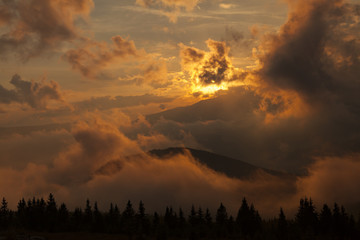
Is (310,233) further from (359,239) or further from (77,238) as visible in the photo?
(77,238)

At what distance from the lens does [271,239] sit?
196 m

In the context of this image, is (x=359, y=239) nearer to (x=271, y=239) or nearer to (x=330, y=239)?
(x=330, y=239)

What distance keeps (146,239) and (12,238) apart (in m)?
59.2

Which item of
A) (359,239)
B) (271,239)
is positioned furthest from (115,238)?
(359,239)

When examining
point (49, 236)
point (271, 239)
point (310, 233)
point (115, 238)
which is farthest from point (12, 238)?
A: point (310, 233)

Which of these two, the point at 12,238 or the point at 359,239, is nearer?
the point at 12,238

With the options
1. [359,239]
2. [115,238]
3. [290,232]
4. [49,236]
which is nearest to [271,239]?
[290,232]

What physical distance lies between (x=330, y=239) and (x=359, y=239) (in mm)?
13871

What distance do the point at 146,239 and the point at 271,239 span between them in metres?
59.3

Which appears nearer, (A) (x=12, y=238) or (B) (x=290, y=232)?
(A) (x=12, y=238)

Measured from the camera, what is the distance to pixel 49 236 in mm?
195875

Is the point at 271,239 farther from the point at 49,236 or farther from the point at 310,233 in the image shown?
the point at 49,236

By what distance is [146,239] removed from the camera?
190500mm

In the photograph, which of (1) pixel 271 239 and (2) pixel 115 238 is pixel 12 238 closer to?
(2) pixel 115 238
